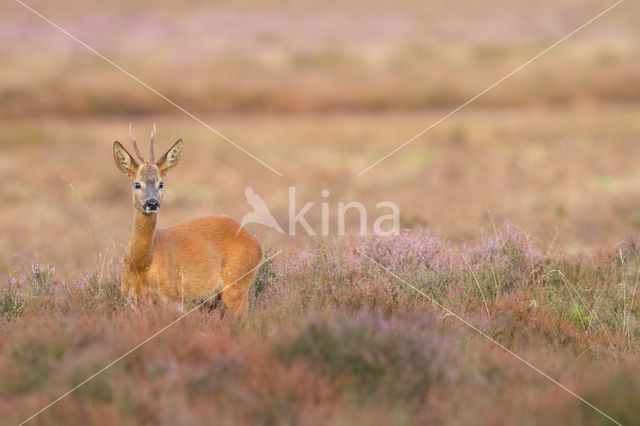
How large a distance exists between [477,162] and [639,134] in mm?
6411

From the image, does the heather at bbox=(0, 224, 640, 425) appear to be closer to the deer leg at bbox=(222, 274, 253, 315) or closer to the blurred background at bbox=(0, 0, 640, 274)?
the deer leg at bbox=(222, 274, 253, 315)

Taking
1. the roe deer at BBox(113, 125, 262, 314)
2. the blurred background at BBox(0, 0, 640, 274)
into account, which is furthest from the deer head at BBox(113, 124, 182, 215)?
the blurred background at BBox(0, 0, 640, 274)

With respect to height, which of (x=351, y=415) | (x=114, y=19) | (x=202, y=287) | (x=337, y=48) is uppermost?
(x=114, y=19)

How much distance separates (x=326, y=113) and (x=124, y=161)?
75.9 feet

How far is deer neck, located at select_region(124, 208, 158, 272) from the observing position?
6.61 meters

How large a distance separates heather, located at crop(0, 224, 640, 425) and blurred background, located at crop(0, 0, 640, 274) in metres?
1.61

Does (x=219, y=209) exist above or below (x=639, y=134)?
below

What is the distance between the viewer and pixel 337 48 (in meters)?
38.4

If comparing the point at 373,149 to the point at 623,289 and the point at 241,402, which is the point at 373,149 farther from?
the point at 241,402

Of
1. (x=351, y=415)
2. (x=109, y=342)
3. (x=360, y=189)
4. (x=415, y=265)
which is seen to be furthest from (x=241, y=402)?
(x=360, y=189)

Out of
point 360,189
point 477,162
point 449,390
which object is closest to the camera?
point 449,390

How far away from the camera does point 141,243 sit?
666 cm

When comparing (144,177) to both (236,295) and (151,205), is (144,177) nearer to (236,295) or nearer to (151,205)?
(151,205)

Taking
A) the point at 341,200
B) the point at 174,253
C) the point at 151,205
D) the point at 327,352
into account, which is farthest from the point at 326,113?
the point at 327,352
